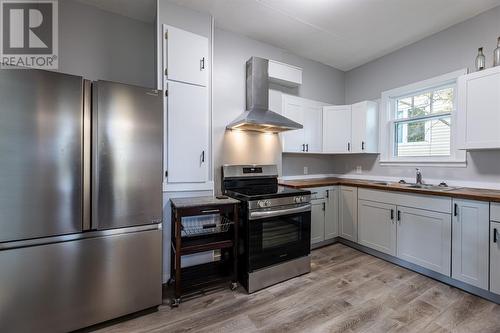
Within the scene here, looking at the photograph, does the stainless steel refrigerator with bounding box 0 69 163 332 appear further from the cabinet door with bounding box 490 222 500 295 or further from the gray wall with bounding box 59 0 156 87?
the cabinet door with bounding box 490 222 500 295

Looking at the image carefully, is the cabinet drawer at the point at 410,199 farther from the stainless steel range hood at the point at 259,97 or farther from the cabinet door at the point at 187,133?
the cabinet door at the point at 187,133

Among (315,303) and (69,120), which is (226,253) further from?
(69,120)

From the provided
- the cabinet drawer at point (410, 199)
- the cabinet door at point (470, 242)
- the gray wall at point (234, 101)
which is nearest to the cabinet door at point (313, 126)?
the gray wall at point (234, 101)

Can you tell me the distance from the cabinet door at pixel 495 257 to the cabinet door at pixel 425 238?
300 mm

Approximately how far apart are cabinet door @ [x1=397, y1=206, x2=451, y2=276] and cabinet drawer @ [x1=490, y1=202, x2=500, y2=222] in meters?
0.31

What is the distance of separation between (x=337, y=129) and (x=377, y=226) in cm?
164

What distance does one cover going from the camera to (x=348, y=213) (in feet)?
10.6

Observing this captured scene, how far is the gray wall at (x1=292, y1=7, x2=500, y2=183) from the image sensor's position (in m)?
2.47

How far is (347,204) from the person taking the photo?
325cm

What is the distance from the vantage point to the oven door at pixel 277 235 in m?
2.14

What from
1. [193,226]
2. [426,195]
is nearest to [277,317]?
[193,226]

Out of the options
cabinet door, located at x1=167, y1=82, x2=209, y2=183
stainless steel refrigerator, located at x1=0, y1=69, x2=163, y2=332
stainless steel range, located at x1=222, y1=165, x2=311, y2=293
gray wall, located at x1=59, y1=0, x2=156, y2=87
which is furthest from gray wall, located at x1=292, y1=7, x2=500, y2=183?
gray wall, located at x1=59, y1=0, x2=156, y2=87

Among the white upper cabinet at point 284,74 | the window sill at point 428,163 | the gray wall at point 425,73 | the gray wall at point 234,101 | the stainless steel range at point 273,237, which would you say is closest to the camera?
the stainless steel range at point 273,237

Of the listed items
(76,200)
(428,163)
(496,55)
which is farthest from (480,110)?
(76,200)
